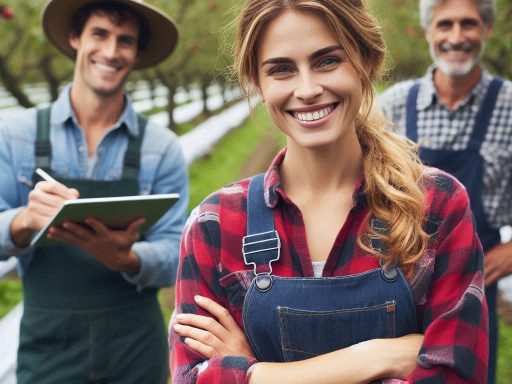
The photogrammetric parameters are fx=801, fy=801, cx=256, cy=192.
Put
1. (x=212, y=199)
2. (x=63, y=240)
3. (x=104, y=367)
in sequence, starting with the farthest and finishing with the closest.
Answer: (x=104, y=367) → (x=63, y=240) → (x=212, y=199)

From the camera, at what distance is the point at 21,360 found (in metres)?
3.00

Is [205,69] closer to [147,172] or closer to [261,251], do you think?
[147,172]

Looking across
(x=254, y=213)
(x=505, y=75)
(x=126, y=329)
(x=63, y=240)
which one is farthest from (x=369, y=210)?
(x=505, y=75)

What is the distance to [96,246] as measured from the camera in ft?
8.95

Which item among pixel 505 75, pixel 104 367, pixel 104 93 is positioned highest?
pixel 104 93

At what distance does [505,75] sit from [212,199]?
200 inches

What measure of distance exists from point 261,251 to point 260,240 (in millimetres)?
28

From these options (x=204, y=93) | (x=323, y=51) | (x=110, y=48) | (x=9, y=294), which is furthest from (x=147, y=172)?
(x=204, y=93)

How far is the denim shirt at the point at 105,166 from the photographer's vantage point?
2.94 m

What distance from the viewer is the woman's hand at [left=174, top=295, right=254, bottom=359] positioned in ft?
5.97

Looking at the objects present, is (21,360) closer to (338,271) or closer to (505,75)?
(338,271)

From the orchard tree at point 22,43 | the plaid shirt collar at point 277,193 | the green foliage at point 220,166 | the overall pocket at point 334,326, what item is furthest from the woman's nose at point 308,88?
the green foliage at point 220,166

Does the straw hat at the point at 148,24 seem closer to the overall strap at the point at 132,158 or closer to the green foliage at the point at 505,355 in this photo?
the overall strap at the point at 132,158

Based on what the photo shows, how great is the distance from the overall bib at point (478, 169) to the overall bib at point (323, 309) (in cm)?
155
